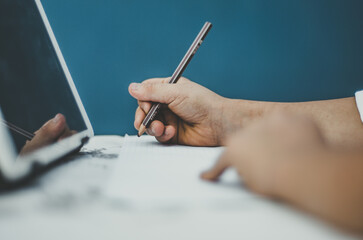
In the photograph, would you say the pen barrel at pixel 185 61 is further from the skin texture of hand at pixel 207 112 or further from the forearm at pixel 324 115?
the forearm at pixel 324 115

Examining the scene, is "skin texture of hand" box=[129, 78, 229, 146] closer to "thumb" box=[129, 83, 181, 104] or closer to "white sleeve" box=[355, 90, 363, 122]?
"thumb" box=[129, 83, 181, 104]

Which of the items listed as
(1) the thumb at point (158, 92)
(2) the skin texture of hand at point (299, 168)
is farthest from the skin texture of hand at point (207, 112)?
(2) the skin texture of hand at point (299, 168)

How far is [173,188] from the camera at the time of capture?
261 millimetres

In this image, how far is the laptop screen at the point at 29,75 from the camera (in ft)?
1.25

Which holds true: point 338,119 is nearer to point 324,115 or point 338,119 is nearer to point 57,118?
point 324,115

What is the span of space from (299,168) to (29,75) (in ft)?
1.26

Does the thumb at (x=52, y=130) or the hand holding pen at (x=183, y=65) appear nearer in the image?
the thumb at (x=52, y=130)

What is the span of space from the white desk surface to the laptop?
63 millimetres

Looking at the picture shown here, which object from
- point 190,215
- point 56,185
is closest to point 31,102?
point 56,185

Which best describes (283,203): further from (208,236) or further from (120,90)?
(120,90)

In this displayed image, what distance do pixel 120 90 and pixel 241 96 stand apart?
357 millimetres

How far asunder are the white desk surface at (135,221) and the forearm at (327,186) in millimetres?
11

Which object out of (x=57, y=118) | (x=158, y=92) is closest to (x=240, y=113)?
(x=158, y=92)

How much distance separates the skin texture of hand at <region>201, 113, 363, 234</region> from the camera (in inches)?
8.1
